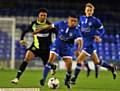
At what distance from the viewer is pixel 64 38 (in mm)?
10664

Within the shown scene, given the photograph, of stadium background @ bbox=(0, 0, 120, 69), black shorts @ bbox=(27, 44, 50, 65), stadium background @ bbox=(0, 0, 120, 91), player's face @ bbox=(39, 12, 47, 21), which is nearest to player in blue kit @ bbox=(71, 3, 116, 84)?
black shorts @ bbox=(27, 44, 50, 65)

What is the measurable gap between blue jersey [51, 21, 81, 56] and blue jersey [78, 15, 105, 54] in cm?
99

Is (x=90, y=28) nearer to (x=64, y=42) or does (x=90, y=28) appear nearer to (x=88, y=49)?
(x=88, y=49)

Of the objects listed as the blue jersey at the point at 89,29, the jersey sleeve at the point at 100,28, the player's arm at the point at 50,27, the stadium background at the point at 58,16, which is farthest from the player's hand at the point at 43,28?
the stadium background at the point at 58,16

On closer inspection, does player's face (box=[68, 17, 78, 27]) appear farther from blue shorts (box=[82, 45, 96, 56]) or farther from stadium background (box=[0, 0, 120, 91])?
stadium background (box=[0, 0, 120, 91])

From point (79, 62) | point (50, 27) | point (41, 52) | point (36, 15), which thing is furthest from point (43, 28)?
point (36, 15)

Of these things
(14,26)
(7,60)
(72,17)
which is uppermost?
(72,17)

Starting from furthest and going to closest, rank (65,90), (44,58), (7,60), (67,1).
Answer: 1. (67,1)
2. (7,60)
3. (44,58)
4. (65,90)

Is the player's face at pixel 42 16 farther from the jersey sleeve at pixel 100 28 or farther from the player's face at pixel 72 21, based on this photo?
the jersey sleeve at pixel 100 28

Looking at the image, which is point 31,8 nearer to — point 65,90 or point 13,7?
point 13,7

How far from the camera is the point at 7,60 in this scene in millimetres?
25453

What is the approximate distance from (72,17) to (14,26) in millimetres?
16153

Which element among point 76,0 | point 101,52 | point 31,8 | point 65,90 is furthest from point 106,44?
point 65,90

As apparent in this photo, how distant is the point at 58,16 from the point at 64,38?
18.1 meters
